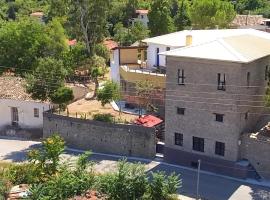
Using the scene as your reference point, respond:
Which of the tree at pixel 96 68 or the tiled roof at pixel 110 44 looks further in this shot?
the tiled roof at pixel 110 44

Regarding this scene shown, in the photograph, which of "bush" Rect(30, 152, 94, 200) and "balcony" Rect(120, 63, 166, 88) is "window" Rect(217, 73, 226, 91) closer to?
"balcony" Rect(120, 63, 166, 88)

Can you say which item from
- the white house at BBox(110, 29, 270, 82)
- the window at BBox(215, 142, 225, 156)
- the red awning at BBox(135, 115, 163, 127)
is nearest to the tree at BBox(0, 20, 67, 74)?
the white house at BBox(110, 29, 270, 82)

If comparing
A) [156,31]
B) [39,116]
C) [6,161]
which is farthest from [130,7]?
[6,161]

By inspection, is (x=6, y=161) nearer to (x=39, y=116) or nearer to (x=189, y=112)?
(x=39, y=116)

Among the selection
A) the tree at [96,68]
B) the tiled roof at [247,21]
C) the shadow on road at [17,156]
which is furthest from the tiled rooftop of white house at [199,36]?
the tiled roof at [247,21]

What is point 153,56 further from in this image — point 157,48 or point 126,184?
point 126,184

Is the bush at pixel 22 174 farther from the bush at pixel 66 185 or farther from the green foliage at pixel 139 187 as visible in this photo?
the green foliage at pixel 139 187
